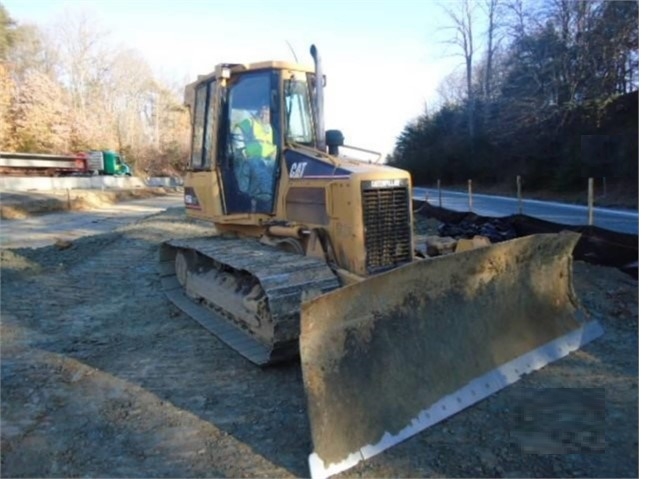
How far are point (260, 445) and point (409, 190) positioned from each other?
8.02ft

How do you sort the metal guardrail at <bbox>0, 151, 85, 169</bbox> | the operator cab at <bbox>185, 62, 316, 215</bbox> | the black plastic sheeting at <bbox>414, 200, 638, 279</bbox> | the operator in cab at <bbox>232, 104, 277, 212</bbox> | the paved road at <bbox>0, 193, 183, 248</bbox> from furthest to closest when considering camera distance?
the metal guardrail at <bbox>0, 151, 85, 169</bbox>
the paved road at <bbox>0, 193, 183, 248</bbox>
the black plastic sheeting at <bbox>414, 200, 638, 279</bbox>
the operator in cab at <bbox>232, 104, 277, 212</bbox>
the operator cab at <bbox>185, 62, 316, 215</bbox>

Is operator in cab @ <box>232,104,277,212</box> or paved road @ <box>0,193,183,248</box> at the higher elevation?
operator in cab @ <box>232,104,277,212</box>

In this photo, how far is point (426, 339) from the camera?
3.57 meters

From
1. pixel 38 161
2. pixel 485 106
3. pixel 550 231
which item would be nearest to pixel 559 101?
pixel 485 106

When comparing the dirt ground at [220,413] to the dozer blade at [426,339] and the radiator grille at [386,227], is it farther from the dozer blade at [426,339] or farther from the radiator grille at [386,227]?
the radiator grille at [386,227]

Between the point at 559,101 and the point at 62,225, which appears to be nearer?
the point at 62,225

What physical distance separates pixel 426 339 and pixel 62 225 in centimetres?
1871

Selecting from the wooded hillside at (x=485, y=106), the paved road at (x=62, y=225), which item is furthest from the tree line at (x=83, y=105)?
the paved road at (x=62, y=225)

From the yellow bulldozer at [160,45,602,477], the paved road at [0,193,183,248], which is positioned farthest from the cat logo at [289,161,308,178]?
the paved road at [0,193,183,248]

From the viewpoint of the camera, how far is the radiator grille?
446cm

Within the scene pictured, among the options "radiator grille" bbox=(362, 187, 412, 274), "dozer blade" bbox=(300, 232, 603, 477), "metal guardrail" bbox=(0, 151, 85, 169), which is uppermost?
"metal guardrail" bbox=(0, 151, 85, 169)

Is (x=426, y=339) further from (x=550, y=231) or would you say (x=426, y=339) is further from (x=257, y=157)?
(x=550, y=231)

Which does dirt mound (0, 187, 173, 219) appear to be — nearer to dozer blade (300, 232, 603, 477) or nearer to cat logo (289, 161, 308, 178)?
cat logo (289, 161, 308, 178)

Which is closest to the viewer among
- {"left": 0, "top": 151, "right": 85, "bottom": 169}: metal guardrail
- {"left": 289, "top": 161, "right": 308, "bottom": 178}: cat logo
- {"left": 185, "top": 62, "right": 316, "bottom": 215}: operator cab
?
{"left": 289, "top": 161, "right": 308, "bottom": 178}: cat logo
